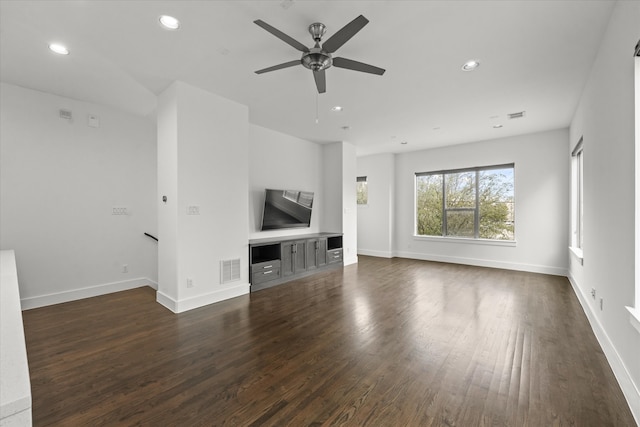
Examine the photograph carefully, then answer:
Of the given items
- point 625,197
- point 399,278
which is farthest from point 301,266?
point 625,197

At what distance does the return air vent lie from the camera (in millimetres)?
4090

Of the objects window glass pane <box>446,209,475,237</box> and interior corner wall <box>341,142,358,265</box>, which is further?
window glass pane <box>446,209,475,237</box>

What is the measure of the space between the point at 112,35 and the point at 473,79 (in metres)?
3.82

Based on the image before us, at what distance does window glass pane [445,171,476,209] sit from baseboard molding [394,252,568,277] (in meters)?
1.27

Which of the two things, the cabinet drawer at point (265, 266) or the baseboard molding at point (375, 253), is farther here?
the baseboard molding at point (375, 253)

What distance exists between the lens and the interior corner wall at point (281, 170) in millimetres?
5371

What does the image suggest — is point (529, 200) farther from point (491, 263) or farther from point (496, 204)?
point (491, 263)

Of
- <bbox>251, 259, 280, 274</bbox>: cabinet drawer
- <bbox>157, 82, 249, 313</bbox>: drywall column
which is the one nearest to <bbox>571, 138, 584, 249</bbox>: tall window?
<bbox>251, 259, 280, 274</bbox>: cabinet drawer

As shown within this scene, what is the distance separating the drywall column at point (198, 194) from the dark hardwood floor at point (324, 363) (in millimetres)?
386

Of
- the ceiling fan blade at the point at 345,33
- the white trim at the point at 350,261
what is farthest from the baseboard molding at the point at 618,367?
the white trim at the point at 350,261

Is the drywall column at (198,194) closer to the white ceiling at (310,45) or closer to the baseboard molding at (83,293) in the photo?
the white ceiling at (310,45)

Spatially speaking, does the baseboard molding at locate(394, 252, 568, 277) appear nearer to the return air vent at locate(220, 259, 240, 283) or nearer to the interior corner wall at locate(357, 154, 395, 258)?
the interior corner wall at locate(357, 154, 395, 258)

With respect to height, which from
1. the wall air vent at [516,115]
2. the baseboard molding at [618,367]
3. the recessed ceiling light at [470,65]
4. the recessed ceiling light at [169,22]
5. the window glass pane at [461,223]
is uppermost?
the recessed ceiling light at [169,22]

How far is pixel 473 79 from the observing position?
345 centimetres
